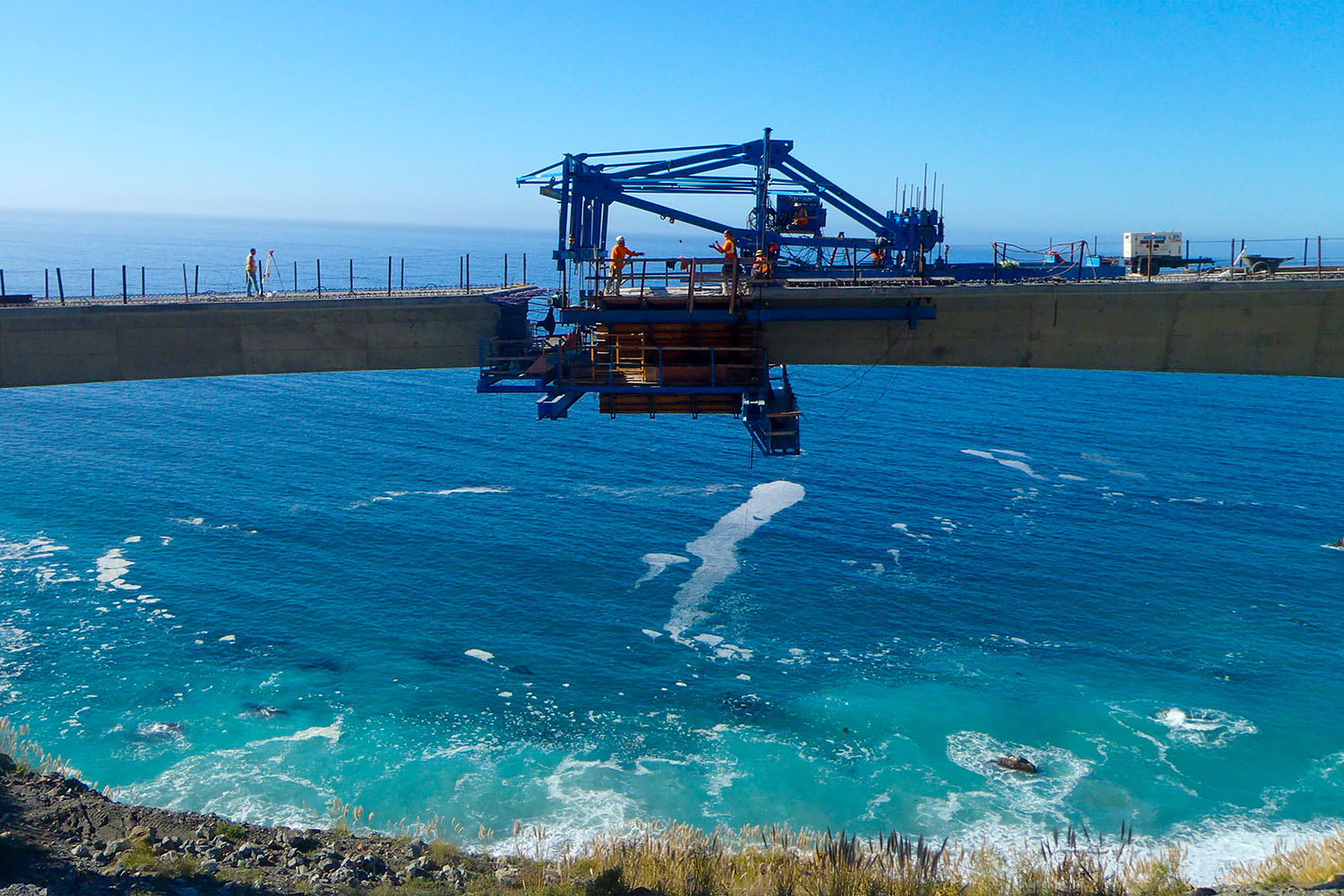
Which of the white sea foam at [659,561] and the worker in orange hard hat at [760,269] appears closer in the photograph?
the worker in orange hard hat at [760,269]

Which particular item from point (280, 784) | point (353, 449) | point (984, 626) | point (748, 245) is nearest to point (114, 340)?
point (280, 784)

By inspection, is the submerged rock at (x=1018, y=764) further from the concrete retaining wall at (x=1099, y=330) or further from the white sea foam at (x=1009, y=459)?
the white sea foam at (x=1009, y=459)

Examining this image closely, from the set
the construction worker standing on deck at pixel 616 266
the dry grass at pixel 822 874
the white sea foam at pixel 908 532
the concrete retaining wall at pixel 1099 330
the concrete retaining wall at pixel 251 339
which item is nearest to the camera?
the dry grass at pixel 822 874

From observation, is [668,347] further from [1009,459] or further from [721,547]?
[1009,459]

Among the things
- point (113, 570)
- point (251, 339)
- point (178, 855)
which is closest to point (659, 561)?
point (113, 570)

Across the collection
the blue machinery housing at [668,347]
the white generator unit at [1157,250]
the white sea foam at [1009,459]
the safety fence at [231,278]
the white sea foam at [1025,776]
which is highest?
the safety fence at [231,278]

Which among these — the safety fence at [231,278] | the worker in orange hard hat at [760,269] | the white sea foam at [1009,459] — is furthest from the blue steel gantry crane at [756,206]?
the safety fence at [231,278]

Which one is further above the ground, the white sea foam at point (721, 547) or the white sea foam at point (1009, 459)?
the white sea foam at point (1009, 459)
